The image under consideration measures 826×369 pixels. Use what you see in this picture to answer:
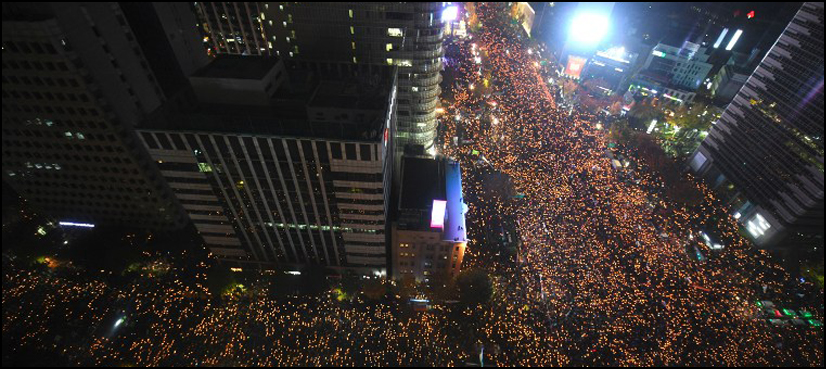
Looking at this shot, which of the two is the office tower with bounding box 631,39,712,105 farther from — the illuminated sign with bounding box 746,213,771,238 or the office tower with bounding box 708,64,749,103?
the illuminated sign with bounding box 746,213,771,238

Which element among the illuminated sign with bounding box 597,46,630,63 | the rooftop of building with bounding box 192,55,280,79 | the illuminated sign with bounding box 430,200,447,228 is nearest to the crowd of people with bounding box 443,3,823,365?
the illuminated sign with bounding box 430,200,447,228

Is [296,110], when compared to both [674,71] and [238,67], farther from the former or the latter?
[674,71]

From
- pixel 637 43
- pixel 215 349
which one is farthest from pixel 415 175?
pixel 637 43

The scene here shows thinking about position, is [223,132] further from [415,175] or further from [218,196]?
[415,175]

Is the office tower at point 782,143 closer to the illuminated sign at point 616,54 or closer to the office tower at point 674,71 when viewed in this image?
the office tower at point 674,71

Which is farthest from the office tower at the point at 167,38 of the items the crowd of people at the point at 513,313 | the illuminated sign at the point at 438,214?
the illuminated sign at the point at 438,214

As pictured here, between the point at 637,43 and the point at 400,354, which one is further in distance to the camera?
the point at 637,43

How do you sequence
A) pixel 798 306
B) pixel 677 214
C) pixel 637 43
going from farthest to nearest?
pixel 637 43, pixel 677 214, pixel 798 306
